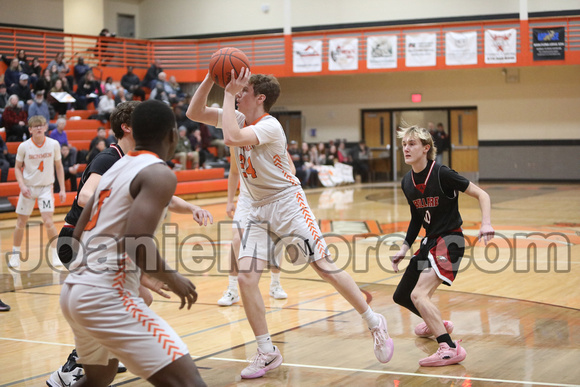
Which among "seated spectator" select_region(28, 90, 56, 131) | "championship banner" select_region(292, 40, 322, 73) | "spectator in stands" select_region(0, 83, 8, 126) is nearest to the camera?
"seated spectator" select_region(28, 90, 56, 131)

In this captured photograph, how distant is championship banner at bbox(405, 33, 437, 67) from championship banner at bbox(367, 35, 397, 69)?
1.45 ft

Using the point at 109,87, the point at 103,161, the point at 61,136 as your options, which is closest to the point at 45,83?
the point at 109,87

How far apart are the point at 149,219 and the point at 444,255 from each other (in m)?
2.70

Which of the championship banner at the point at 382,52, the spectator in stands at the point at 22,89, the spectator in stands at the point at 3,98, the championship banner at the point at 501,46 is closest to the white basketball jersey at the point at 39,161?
the spectator in stands at the point at 3,98

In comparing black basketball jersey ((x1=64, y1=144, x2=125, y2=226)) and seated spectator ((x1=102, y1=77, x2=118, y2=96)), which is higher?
seated spectator ((x1=102, y1=77, x2=118, y2=96))

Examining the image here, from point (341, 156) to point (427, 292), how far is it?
60.9ft

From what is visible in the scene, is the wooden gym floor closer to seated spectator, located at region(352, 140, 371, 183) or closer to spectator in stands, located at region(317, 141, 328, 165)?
spectator in stands, located at region(317, 141, 328, 165)

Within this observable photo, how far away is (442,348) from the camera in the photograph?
15.3ft

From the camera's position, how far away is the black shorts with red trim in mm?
4938

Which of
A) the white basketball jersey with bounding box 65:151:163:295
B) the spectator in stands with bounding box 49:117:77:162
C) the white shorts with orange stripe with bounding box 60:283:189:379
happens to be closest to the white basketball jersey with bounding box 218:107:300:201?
the white basketball jersey with bounding box 65:151:163:295

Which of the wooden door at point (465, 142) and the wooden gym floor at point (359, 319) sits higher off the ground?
the wooden door at point (465, 142)

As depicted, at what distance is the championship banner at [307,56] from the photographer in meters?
23.4

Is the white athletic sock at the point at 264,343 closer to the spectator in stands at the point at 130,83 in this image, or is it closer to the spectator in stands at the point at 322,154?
the spectator in stands at the point at 130,83

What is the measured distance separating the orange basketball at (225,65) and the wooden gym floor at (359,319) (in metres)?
1.93
